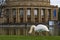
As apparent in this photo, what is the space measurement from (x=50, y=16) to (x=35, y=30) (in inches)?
3469

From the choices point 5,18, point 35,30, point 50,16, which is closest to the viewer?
point 35,30

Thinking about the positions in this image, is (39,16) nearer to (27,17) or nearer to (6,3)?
(27,17)

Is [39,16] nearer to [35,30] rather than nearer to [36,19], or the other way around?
[36,19]

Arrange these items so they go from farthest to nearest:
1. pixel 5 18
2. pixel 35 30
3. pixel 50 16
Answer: pixel 50 16
pixel 5 18
pixel 35 30

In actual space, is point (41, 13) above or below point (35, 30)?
below

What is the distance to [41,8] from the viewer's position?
11644 centimetres

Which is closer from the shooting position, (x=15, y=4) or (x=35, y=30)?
(x=35, y=30)

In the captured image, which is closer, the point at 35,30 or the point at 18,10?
the point at 35,30

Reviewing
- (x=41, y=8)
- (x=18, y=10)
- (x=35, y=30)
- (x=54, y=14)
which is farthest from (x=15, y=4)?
(x=35, y=30)

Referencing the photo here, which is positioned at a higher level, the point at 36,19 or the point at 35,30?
the point at 35,30

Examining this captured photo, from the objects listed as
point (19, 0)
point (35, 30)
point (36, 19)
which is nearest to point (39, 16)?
point (36, 19)

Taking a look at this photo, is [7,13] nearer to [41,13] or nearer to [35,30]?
[41,13]

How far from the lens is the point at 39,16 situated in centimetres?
11631

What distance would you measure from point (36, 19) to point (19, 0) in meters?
11.6
